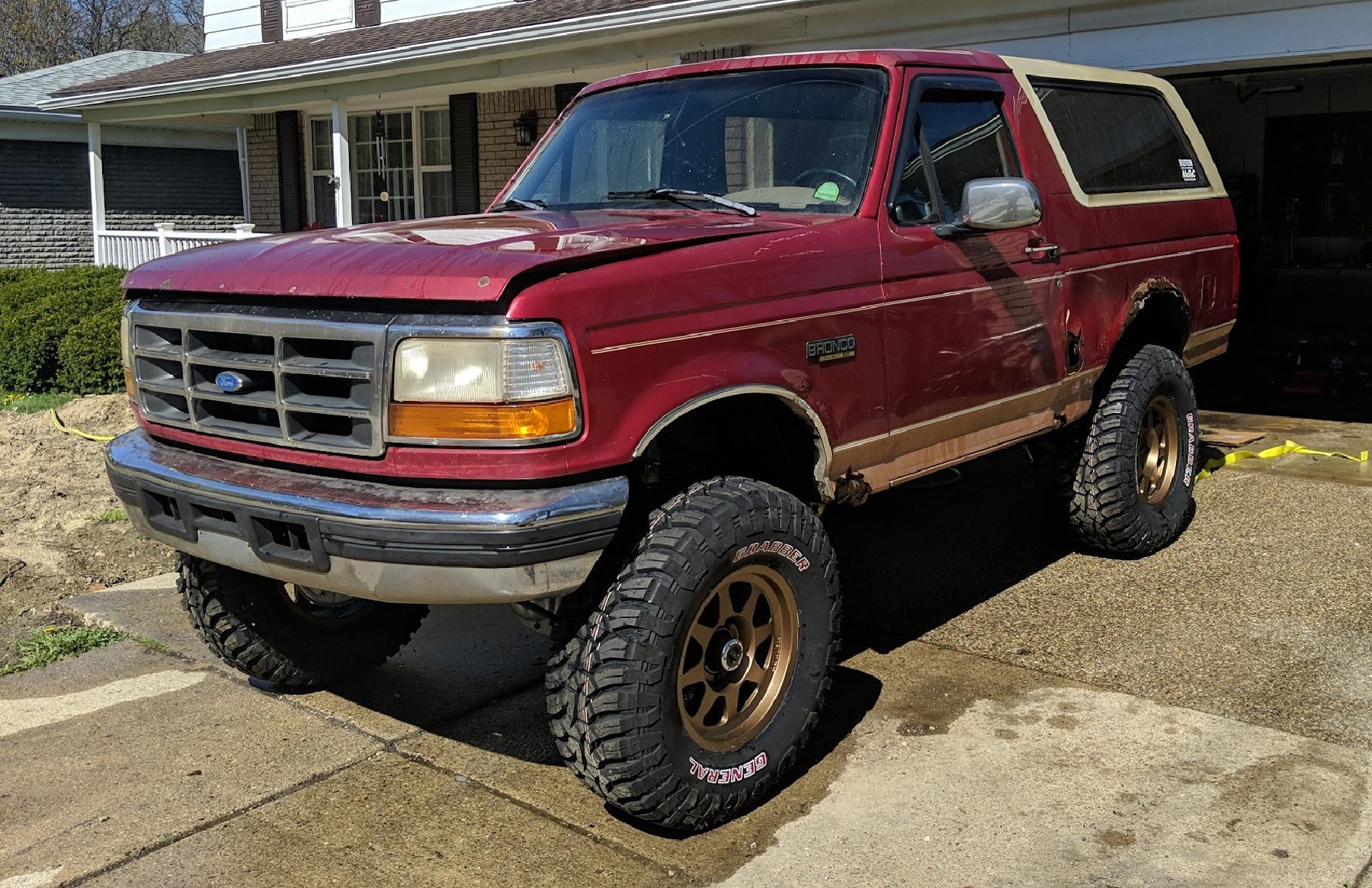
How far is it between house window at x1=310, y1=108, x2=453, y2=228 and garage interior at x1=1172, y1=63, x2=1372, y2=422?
9498 mm

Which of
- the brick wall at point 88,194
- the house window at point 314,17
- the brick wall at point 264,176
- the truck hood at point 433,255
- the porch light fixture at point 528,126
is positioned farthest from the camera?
the brick wall at point 88,194

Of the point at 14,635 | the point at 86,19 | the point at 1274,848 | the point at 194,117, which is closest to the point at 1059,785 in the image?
the point at 1274,848

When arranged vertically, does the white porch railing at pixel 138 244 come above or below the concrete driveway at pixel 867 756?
above

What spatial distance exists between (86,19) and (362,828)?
45.9m

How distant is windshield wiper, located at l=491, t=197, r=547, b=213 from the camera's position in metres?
4.91

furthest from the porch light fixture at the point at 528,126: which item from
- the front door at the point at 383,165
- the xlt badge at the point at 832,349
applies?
the xlt badge at the point at 832,349

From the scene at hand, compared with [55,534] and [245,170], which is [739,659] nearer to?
[55,534]

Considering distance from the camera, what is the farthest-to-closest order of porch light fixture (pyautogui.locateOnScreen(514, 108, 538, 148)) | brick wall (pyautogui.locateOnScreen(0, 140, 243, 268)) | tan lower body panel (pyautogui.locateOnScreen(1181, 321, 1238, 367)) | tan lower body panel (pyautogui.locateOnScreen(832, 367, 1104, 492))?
brick wall (pyautogui.locateOnScreen(0, 140, 243, 268)) < porch light fixture (pyautogui.locateOnScreen(514, 108, 538, 148)) < tan lower body panel (pyautogui.locateOnScreen(1181, 321, 1238, 367)) < tan lower body panel (pyautogui.locateOnScreen(832, 367, 1104, 492))

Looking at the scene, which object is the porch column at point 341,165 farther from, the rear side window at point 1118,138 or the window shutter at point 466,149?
→ the rear side window at point 1118,138

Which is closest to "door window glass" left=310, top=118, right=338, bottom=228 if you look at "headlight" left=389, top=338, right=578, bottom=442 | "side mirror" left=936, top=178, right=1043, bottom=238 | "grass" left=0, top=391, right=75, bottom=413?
"grass" left=0, top=391, right=75, bottom=413

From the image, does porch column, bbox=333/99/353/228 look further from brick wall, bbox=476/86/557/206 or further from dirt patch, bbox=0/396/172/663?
dirt patch, bbox=0/396/172/663

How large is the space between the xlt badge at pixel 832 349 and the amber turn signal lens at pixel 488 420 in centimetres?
98

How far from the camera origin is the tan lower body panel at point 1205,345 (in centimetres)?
649

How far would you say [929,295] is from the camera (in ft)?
14.6
